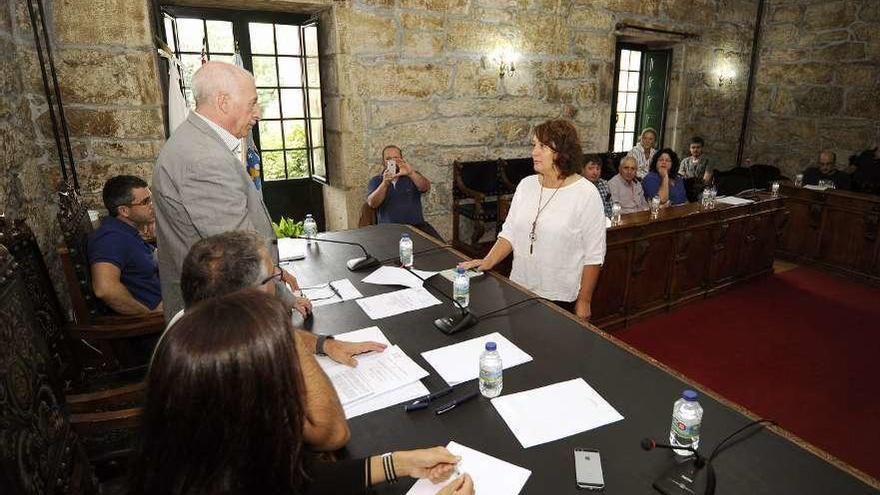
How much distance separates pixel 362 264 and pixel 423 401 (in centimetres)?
130

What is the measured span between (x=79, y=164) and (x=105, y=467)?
3247mm

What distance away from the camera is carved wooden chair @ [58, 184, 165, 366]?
2459 millimetres

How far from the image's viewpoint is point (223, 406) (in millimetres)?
888

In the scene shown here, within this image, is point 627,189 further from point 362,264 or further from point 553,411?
point 553,411

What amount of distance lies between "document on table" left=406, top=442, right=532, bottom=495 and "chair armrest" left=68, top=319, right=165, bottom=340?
5.97 feet

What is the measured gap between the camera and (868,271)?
5.45 metres

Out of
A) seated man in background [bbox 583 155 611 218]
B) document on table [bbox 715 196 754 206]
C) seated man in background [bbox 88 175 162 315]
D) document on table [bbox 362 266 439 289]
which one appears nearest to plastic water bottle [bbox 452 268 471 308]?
document on table [bbox 362 266 439 289]

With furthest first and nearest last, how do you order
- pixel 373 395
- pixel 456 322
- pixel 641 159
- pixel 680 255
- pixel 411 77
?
pixel 641 159, pixel 411 77, pixel 680 255, pixel 456 322, pixel 373 395

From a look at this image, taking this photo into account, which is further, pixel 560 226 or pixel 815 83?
pixel 815 83

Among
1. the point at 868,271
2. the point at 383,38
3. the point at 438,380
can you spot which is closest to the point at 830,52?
the point at 868,271

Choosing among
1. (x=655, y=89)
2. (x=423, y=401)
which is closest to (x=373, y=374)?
(x=423, y=401)

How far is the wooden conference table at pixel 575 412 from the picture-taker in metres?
1.25

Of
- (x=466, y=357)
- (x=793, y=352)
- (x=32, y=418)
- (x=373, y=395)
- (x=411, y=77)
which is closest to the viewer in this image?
(x=32, y=418)

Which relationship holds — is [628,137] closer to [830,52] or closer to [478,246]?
[830,52]
